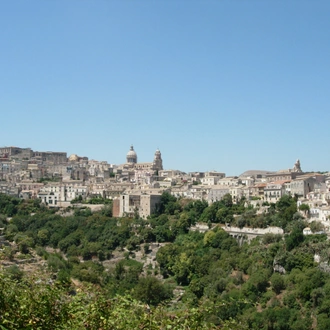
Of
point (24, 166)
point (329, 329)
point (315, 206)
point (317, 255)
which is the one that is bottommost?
point (329, 329)

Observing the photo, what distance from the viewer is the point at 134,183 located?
181 feet

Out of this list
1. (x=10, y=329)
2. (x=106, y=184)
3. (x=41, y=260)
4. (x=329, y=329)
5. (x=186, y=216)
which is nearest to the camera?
(x=10, y=329)

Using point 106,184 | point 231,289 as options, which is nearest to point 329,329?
point 231,289

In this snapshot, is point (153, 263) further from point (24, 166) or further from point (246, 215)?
point (24, 166)

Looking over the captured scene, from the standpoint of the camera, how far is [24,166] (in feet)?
214

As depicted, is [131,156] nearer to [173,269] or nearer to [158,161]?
[158,161]

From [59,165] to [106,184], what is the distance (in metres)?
15.4

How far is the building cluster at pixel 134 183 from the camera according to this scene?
128ft

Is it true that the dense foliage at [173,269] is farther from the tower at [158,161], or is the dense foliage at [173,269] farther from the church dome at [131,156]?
the church dome at [131,156]

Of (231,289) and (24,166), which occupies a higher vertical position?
(24,166)

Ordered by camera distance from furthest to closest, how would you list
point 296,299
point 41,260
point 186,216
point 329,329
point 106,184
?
1. point 106,184
2. point 186,216
3. point 41,260
4. point 296,299
5. point 329,329

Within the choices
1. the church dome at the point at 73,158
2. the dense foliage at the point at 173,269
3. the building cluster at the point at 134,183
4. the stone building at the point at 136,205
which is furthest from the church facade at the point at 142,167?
the dense foliage at the point at 173,269

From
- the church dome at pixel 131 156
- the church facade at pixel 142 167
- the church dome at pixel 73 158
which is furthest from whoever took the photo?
the church dome at pixel 73 158

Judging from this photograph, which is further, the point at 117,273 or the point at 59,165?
the point at 59,165
